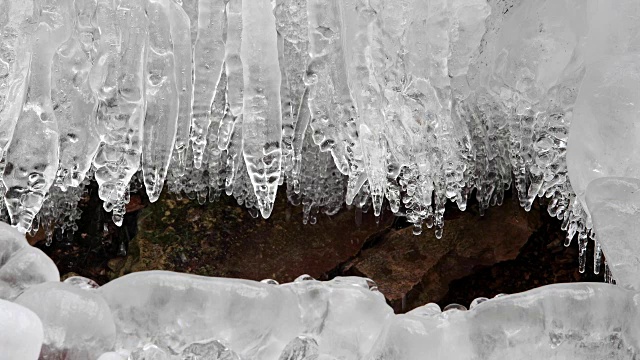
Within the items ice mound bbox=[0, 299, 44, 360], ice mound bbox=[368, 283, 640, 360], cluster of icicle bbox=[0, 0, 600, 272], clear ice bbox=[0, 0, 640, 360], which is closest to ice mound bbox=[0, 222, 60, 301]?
clear ice bbox=[0, 0, 640, 360]

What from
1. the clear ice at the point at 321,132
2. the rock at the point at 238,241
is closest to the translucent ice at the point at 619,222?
the clear ice at the point at 321,132

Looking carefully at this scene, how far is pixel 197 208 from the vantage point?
3023 mm

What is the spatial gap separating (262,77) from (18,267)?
2.35 ft

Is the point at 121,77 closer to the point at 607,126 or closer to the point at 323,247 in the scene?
the point at 607,126

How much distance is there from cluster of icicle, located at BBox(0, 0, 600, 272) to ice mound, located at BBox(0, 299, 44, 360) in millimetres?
771

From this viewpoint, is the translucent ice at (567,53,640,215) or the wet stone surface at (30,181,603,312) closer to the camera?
the translucent ice at (567,53,640,215)

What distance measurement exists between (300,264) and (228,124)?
1123 mm

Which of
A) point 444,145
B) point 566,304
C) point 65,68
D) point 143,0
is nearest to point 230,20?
point 143,0

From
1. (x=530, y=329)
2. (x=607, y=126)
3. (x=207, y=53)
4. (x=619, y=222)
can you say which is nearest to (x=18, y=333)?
(x=530, y=329)

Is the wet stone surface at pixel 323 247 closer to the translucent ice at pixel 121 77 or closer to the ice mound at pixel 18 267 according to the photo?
the translucent ice at pixel 121 77

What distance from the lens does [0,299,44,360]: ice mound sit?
2.26 feet

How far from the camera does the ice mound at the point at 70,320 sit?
752 millimetres

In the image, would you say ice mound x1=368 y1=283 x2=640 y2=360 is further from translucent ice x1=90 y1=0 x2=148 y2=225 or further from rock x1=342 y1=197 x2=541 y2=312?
rock x1=342 y1=197 x2=541 y2=312

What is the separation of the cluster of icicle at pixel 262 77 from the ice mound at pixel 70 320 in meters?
0.71
